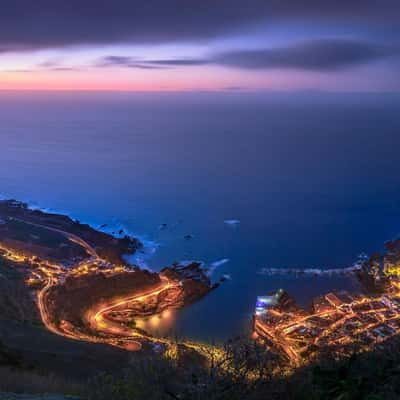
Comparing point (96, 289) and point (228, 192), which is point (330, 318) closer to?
point (96, 289)

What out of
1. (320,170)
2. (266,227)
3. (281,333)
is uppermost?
(320,170)

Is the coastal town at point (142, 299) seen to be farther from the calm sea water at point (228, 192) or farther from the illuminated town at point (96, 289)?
the calm sea water at point (228, 192)

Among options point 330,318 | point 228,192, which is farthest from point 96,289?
point 228,192

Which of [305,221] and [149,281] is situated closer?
[149,281]

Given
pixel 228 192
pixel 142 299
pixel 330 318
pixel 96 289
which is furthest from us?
pixel 228 192

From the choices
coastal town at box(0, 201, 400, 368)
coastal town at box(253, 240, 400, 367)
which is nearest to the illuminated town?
coastal town at box(0, 201, 400, 368)

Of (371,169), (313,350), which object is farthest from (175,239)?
(371,169)

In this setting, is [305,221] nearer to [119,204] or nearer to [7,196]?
[119,204]

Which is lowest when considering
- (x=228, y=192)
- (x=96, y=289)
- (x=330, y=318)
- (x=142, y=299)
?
(x=330, y=318)

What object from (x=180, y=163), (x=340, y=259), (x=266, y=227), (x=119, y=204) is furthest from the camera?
(x=180, y=163)
